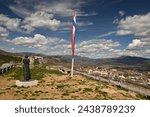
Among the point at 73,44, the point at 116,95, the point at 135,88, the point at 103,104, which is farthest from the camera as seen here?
the point at 73,44

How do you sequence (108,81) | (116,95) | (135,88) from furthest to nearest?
(108,81), (135,88), (116,95)

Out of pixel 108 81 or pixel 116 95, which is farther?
pixel 108 81

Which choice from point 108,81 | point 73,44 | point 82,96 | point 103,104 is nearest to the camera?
point 103,104

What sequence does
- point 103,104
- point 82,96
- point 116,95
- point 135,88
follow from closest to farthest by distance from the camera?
point 103,104 < point 82,96 < point 116,95 < point 135,88

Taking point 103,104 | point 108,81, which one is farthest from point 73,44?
point 103,104

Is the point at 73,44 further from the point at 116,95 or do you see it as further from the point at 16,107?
the point at 16,107

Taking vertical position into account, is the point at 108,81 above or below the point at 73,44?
below

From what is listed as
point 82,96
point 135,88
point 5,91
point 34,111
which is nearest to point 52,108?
point 34,111

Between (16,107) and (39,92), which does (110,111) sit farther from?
(39,92)

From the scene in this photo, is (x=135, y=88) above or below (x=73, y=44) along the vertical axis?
below
